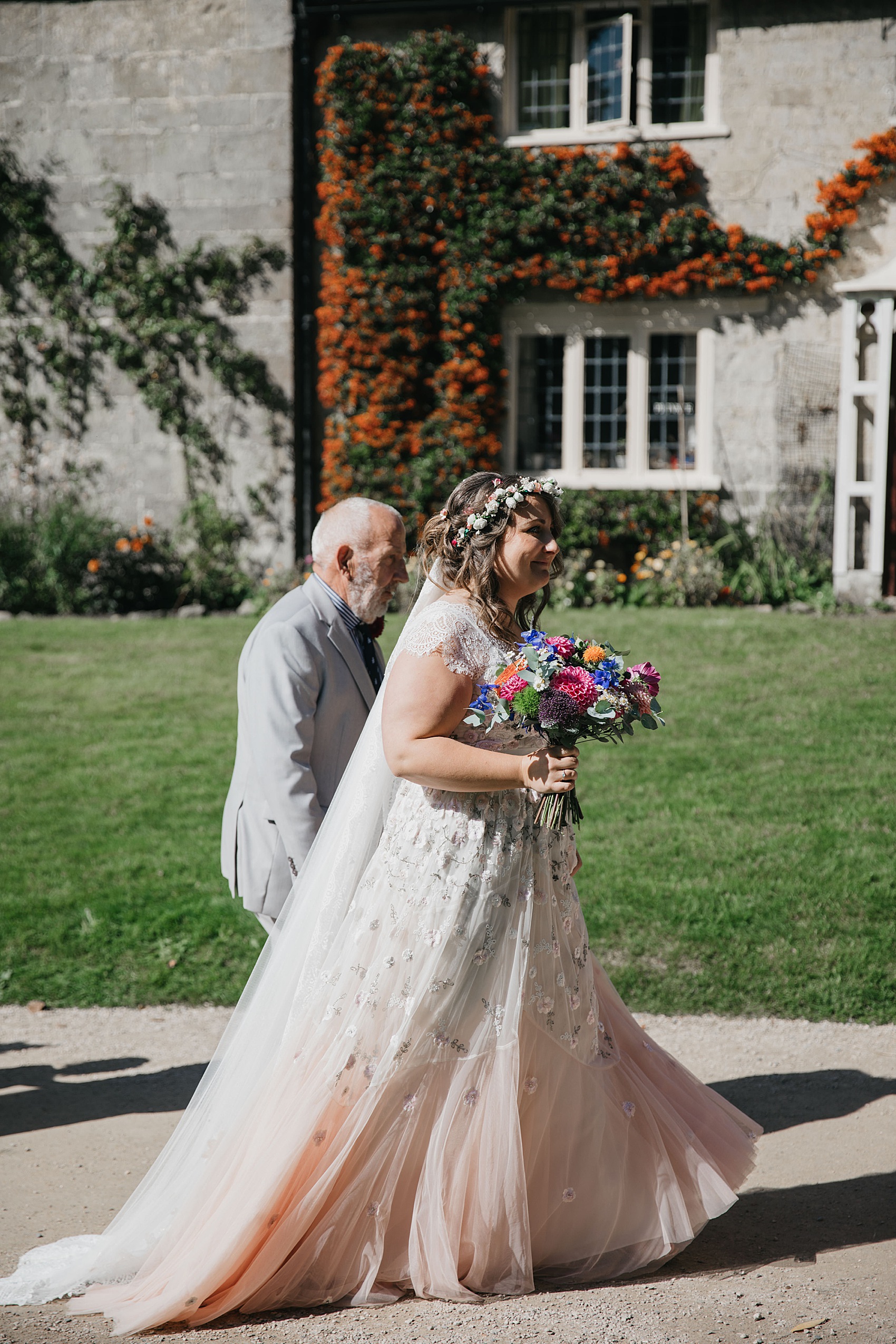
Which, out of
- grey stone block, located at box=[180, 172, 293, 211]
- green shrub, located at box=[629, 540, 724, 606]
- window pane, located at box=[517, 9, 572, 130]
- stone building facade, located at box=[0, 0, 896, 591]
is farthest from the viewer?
window pane, located at box=[517, 9, 572, 130]

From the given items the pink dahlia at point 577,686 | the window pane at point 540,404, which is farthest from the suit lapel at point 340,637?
the window pane at point 540,404

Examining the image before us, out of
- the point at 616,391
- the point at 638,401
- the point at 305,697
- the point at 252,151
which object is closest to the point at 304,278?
the point at 252,151

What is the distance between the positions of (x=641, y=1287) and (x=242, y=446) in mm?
11120

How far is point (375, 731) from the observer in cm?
295

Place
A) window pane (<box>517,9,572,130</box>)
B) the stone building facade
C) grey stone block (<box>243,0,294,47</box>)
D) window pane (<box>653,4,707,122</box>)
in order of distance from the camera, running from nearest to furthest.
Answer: the stone building facade
grey stone block (<box>243,0,294,47</box>)
window pane (<box>653,4,707,122</box>)
window pane (<box>517,9,572,130</box>)

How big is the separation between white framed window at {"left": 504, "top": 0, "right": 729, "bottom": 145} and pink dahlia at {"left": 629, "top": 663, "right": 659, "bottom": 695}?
10852mm

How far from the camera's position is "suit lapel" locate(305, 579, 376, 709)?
138 inches

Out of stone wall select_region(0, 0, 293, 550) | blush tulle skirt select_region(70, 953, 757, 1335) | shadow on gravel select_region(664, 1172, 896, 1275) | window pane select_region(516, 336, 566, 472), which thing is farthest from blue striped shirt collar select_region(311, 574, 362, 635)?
window pane select_region(516, 336, 566, 472)

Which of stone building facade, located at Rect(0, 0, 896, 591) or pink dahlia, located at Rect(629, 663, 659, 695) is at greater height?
stone building facade, located at Rect(0, 0, 896, 591)

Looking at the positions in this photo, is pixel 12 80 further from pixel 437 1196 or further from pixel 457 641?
pixel 437 1196

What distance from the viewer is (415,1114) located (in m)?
2.79

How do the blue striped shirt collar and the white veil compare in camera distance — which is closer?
the white veil

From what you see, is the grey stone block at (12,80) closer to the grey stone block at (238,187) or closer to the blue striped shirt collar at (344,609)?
the grey stone block at (238,187)

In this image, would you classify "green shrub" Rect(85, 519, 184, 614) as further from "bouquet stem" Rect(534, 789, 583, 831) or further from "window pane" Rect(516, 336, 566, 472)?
"bouquet stem" Rect(534, 789, 583, 831)
